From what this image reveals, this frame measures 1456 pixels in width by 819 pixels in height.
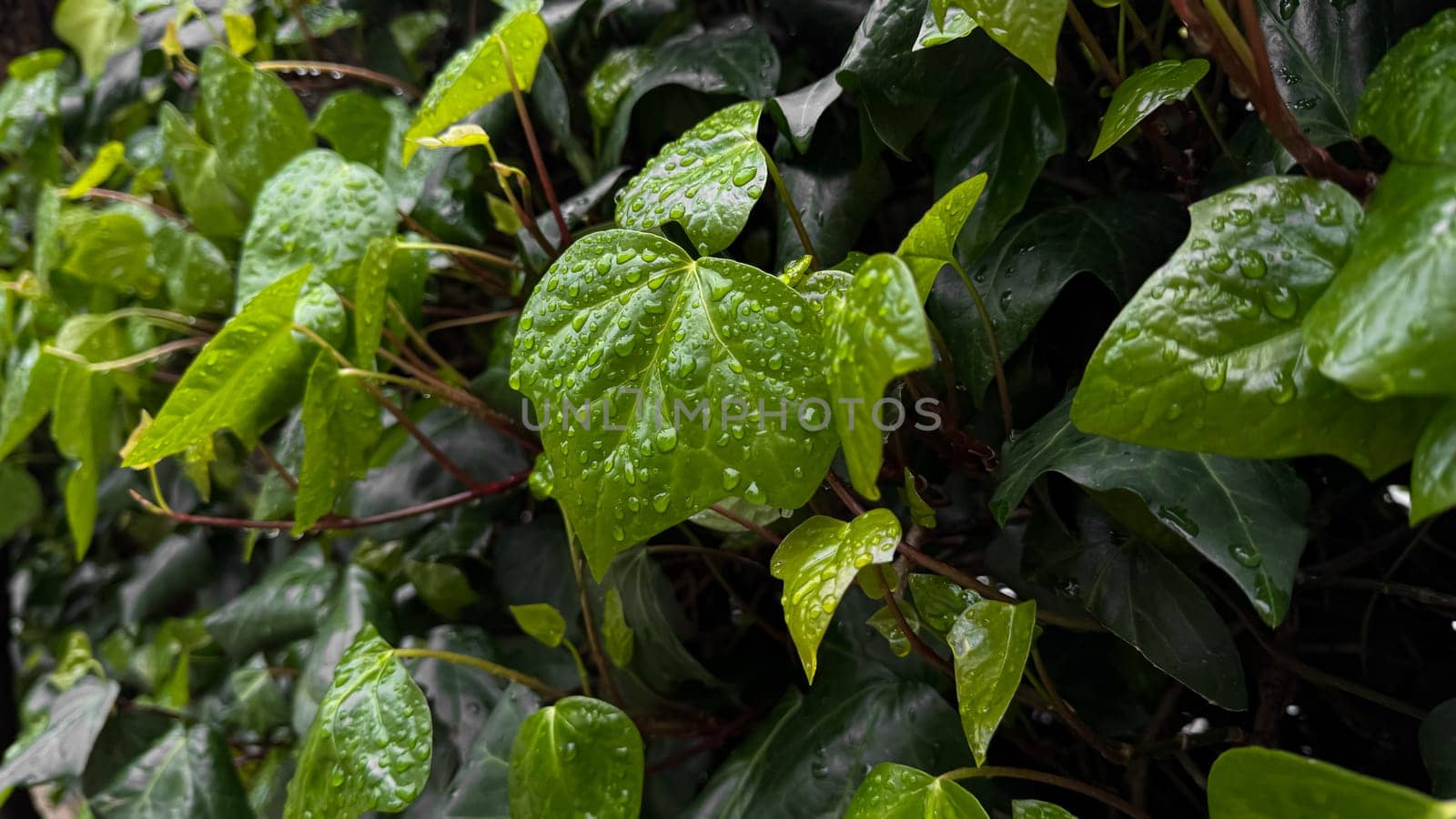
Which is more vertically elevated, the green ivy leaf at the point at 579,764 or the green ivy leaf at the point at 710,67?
the green ivy leaf at the point at 710,67

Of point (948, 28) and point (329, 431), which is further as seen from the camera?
point (329, 431)

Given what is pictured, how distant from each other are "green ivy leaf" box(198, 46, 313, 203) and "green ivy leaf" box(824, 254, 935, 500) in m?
0.63

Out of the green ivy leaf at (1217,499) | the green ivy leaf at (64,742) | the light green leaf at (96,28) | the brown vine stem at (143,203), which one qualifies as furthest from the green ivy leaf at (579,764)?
the light green leaf at (96,28)

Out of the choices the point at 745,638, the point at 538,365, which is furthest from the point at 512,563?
the point at 538,365

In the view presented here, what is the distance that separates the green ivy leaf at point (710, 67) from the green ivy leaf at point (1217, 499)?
12.5 inches

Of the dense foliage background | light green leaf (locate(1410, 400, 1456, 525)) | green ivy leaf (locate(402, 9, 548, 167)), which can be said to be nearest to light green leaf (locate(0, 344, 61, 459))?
the dense foliage background

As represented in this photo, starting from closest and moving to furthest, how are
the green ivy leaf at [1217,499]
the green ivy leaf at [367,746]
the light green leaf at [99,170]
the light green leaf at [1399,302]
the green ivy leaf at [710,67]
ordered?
the light green leaf at [1399,302], the green ivy leaf at [1217,499], the green ivy leaf at [367,746], the green ivy leaf at [710,67], the light green leaf at [99,170]

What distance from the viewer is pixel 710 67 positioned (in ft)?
1.95

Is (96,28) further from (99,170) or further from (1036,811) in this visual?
(1036,811)

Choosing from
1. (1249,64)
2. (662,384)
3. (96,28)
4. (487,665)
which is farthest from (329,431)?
(96,28)

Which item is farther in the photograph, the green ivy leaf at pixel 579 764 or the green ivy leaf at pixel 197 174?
the green ivy leaf at pixel 197 174

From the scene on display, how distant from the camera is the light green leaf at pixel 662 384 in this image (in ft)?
1.17

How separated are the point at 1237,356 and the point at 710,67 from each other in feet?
1.34

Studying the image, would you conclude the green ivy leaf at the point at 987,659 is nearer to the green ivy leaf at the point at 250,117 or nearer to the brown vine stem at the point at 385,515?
the brown vine stem at the point at 385,515
